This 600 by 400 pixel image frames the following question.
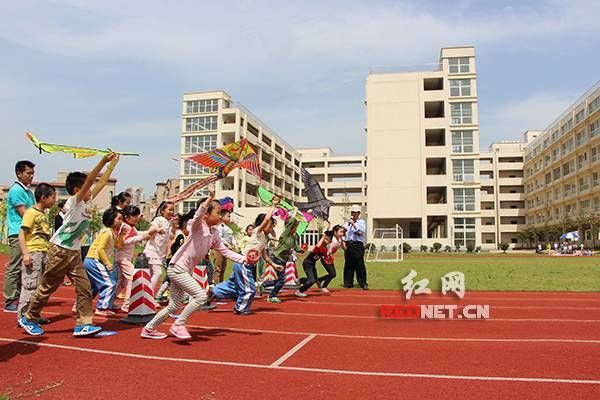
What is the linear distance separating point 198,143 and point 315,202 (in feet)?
152

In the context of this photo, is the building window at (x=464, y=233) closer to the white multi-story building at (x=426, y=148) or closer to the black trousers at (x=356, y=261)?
the white multi-story building at (x=426, y=148)

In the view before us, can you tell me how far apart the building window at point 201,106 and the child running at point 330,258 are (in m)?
50.7

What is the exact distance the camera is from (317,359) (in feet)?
16.6

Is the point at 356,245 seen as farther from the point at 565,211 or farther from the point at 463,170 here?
the point at 565,211

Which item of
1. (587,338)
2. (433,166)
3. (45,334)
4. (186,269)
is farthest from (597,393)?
(433,166)

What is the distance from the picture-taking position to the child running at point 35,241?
6.08 m

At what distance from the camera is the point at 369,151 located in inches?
2237

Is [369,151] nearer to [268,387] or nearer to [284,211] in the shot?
[284,211]

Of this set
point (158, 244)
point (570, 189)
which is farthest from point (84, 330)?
point (570, 189)

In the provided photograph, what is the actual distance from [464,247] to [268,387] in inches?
2079

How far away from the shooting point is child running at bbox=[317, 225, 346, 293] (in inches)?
460

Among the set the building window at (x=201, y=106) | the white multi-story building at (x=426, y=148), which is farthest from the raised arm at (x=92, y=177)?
the building window at (x=201, y=106)

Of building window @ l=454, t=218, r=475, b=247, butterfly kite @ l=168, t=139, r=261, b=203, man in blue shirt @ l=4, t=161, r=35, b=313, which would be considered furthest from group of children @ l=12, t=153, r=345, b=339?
building window @ l=454, t=218, r=475, b=247

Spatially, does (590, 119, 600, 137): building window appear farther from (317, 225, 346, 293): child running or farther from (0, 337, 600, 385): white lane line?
(0, 337, 600, 385): white lane line
